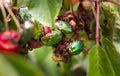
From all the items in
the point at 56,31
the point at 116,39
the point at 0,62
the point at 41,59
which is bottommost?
the point at 41,59

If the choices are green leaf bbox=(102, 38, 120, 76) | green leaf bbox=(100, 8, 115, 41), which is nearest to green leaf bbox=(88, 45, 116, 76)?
green leaf bbox=(102, 38, 120, 76)

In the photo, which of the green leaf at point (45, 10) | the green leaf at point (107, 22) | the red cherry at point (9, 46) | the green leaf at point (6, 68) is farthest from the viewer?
the green leaf at point (107, 22)

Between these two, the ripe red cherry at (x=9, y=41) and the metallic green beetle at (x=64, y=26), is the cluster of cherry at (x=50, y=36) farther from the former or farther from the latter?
the ripe red cherry at (x=9, y=41)

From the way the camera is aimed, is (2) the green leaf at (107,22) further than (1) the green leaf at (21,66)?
Yes

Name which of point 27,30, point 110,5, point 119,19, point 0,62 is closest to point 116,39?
point 119,19

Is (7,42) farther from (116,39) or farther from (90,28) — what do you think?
(116,39)

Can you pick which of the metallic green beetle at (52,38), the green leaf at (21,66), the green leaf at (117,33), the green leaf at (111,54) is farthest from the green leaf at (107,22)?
the green leaf at (21,66)
